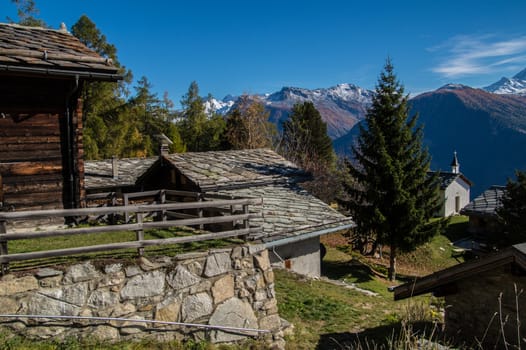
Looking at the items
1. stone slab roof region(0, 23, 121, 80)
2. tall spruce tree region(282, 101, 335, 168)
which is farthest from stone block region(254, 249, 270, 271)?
tall spruce tree region(282, 101, 335, 168)

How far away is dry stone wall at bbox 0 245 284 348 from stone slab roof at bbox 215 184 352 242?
9.31 ft

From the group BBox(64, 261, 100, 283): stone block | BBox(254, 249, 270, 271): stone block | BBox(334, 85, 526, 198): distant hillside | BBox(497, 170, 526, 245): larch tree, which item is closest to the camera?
BBox(64, 261, 100, 283): stone block

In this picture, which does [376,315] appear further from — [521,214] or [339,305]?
[521,214]

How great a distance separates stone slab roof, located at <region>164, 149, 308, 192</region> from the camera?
50.4 ft

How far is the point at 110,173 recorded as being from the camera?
23.0 meters

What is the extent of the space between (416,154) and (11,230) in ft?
57.1

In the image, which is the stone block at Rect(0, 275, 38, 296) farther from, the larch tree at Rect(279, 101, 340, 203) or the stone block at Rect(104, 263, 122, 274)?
the larch tree at Rect(279, 101, 340, 203)

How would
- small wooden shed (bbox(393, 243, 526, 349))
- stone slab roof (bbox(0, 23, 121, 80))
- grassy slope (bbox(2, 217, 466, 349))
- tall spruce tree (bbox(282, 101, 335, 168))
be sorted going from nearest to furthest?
1. small wooden shed (bbox(393, 243, 526, 349))
2. grassy slope (bbox(2, 217, 466, 349))
3. stone slab roof (bbox(0, 23, 121, 80))
4. tall spruce tree (bbox(282, 101, 335, 168))

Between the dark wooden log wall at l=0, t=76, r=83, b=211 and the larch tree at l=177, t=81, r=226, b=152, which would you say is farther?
the larch tree at l=177, t=81, r=226, b=152

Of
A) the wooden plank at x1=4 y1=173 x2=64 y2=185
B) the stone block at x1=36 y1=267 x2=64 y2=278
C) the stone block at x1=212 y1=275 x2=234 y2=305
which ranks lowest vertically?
the stone block at x1=212 y1=275 x2=234 y2=305

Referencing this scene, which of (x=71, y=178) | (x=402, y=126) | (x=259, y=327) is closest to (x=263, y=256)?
(x=259, y=327)

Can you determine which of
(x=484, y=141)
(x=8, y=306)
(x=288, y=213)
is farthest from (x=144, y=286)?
(x=484, y=141)

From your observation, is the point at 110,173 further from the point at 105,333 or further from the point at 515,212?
the point at 515,212

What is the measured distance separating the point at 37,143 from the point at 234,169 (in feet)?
29.2
